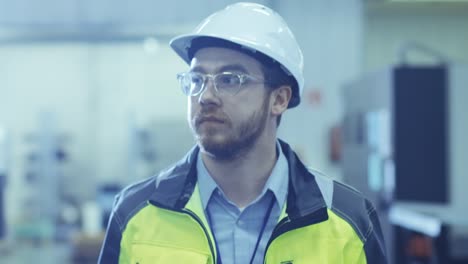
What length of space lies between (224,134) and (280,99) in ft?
0.62

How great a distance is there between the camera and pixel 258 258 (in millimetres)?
1443

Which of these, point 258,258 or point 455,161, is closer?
point 258,258

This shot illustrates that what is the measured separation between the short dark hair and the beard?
84mm

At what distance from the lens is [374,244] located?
4.99 feet

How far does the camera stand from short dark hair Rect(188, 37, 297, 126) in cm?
147

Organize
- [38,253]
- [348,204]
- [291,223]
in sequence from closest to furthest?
[291,223] < [348,204] < [38,253]

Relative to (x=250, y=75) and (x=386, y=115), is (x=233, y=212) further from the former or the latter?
(x=386, y=115)

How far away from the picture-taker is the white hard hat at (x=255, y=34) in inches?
57.5

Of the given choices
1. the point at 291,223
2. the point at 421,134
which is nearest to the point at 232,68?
the point at 291,223

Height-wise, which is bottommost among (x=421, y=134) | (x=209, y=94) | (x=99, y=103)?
(x=209, y=94)

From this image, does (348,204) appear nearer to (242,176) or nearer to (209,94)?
(242,176)

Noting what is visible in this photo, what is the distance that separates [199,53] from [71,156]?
3881mm

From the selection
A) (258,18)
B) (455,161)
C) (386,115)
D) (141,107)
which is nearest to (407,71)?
(386,115)

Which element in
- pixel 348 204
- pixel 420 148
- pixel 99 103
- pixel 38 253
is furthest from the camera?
pixel 99 103
